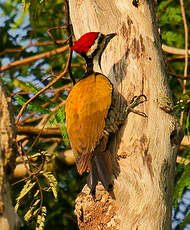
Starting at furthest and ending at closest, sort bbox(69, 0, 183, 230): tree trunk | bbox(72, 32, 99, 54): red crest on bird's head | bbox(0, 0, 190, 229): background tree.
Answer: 1. bbox(0, 0, 190, 229): background tree
2. bbox(72, 32, 99, 54): red crest on bird's head
3. bbox(69, 0, 183, 230): tree trunk

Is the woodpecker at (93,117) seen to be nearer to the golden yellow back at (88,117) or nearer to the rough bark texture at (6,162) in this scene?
the golden yellow back at (88,117)

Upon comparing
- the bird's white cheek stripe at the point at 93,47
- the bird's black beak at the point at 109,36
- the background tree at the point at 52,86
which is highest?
the bird's black beak at the point at 109,36

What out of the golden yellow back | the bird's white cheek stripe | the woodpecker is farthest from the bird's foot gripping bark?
the bird's white cheek stripe

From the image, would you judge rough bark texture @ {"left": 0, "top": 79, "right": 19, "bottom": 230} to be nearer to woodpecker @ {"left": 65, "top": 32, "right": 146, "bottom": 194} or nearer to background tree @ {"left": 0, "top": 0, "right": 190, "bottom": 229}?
woodpecker @ {"left": 65, "top": 32, "right": 146, "bottom": 194}

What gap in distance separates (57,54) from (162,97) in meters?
2.49

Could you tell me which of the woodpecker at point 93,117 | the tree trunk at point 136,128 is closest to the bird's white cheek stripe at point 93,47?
the woodpecker at point 93,117

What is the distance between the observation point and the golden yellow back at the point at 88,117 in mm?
3568

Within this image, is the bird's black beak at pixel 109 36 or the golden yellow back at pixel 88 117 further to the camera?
the bird's black beak at pixel 109 36

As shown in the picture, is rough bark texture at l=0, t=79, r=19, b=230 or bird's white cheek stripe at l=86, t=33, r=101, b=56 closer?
rough bark texture at l=0, t=79, r=19, b=230

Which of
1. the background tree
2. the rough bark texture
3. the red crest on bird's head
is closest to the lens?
the rough bark texture

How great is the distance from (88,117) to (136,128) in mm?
360

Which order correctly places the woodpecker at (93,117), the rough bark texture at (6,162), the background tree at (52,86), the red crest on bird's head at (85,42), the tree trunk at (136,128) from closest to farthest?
the rough bark texture at (6,162) < the tree trunk at (136,128) < the woodpecker at (93,117) < the red crest on bird's head at (85,42) < the background tree at (52,86)

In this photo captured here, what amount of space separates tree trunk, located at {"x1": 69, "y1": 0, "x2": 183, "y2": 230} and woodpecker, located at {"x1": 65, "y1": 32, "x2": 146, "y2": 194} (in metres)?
0.08

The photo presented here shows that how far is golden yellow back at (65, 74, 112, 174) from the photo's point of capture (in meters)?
3.57
